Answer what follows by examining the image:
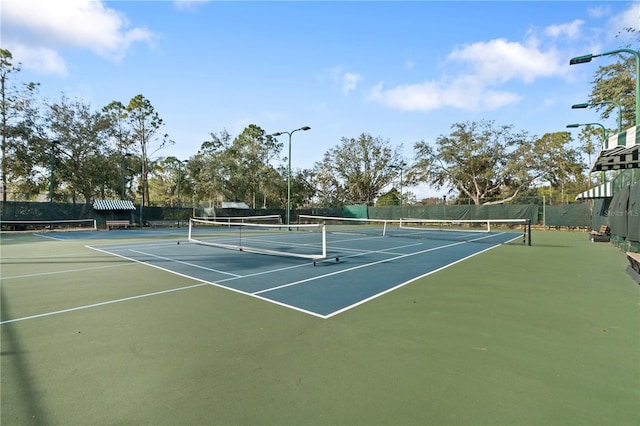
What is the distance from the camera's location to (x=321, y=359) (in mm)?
3152

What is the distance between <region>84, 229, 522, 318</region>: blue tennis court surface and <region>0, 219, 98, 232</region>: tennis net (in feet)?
59.5

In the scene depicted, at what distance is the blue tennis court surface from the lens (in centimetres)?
537

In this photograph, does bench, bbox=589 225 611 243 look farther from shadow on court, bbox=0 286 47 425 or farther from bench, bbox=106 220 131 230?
bench, bbox=106 220 131 230

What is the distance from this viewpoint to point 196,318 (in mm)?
4336

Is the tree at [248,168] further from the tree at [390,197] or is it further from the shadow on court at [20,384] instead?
the shadow on court at [20,384]

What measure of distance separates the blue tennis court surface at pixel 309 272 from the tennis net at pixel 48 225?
1814 centimetres

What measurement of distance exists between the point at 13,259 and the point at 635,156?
1800cm

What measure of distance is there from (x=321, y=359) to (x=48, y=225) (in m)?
30.1

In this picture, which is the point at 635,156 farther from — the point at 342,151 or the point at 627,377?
the point at 342,151

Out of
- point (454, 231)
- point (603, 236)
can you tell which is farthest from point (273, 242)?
point (603, 236)

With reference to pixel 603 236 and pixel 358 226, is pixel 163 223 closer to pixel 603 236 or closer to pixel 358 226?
pixel 358 226

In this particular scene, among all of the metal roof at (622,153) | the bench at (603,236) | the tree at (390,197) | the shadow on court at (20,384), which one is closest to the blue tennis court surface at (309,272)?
the shadow on court at (20,384)

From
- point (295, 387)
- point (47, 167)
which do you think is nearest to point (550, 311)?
point (295, 387)

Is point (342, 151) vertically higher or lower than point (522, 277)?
higher
